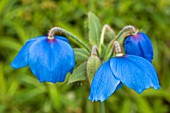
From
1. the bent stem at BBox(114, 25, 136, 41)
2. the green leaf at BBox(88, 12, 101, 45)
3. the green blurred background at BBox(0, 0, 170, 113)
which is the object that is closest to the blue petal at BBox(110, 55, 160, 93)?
the bent stem at BBox(114, 25, 136, 41)

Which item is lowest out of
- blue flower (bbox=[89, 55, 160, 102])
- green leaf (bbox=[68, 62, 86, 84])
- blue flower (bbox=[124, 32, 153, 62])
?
green leaf (bbox=[68, 62, 86, 84])

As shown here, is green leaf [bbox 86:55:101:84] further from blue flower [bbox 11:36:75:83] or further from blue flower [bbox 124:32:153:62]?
blue flower [bbox 124:32:153:62]

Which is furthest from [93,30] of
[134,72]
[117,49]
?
[134,72]

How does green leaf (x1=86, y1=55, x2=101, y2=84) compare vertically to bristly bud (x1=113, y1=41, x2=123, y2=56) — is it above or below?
below

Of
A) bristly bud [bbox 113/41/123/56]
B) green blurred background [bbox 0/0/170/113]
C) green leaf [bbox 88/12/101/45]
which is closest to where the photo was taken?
bristly bud [bbox 113/41/123/56]

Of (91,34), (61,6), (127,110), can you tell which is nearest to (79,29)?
(61,6)

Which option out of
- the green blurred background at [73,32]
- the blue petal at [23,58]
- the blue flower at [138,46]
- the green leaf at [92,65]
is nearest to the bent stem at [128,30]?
the blue flower at [138,46]

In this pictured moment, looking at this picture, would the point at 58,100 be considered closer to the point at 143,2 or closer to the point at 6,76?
the point at 6,76

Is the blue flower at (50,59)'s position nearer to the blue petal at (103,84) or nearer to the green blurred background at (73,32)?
the blue petal at (103,84)
